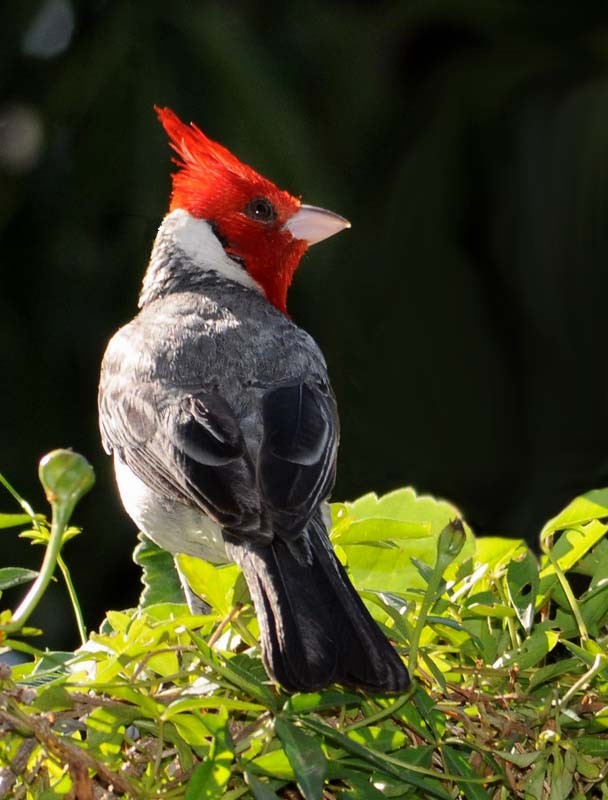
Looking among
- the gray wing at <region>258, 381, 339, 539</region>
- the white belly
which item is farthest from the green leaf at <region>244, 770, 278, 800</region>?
the white belly

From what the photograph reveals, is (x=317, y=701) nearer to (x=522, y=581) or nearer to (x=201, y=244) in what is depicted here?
(x=522, y=581)

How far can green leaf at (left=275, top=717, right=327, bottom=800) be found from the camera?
1.32 m

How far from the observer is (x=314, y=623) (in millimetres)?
1749

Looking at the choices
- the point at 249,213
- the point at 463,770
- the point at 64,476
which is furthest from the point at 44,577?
the point at 249,213

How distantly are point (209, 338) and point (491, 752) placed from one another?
1329 mm

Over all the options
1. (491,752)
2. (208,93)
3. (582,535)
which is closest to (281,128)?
(208,93)

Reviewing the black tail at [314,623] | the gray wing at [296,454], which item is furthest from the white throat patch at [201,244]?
the black tail at [314,623]

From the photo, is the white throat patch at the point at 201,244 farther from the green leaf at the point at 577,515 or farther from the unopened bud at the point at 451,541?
the unopened bud at the point at 451,541

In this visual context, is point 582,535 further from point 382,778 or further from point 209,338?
point 209,338

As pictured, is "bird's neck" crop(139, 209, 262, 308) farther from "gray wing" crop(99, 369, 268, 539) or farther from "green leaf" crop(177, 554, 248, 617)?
"green leaf" crop(177, 554, 248, 617)

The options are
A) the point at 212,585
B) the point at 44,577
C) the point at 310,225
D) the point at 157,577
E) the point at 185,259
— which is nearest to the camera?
the point at 44,577

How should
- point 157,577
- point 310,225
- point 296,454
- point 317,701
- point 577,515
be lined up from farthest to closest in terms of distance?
1. point 310,225
2. point 296,454
3. point 157,577
4. point 577,515
5. point 317,701

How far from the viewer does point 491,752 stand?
4.86 ft

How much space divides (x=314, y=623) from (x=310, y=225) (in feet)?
5.72
